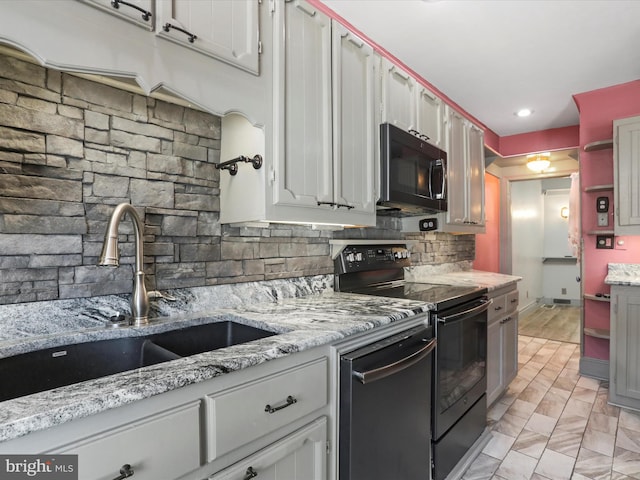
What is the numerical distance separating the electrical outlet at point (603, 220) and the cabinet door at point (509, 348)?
4.03ft

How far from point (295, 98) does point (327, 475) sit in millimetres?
1452

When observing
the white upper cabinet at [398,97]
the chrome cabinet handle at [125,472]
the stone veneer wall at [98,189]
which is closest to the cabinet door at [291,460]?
the chrome cabinet handle at [125,472]

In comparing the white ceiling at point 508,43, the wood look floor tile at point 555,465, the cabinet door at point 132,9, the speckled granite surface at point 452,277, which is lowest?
the wood look floor tile at point 555,465

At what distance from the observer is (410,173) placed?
219 centimetres

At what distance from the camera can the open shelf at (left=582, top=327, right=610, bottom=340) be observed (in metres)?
3.17

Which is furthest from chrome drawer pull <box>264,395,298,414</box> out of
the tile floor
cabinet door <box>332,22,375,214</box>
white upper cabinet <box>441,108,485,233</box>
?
white upper cabinet <box>441,108,485,233</box>

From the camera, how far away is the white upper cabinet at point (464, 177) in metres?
2.79

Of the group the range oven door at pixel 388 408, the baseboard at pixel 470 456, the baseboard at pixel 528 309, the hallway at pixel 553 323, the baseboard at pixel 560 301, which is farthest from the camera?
the baseboard at pixel 560 301

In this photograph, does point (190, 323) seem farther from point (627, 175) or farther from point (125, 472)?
point (627, 175)

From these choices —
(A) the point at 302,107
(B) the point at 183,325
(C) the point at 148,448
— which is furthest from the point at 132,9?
(C) the point at 148,448

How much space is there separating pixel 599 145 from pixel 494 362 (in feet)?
6.94

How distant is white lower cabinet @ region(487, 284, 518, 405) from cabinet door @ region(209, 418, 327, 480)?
174cm

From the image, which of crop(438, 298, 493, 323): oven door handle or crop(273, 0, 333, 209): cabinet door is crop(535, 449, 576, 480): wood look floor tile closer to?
crop(438, 298, 493, 323): oven door handle

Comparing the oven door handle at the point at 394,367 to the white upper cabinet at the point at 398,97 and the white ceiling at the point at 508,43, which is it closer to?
the white upper cabinet at the point at 398,97
